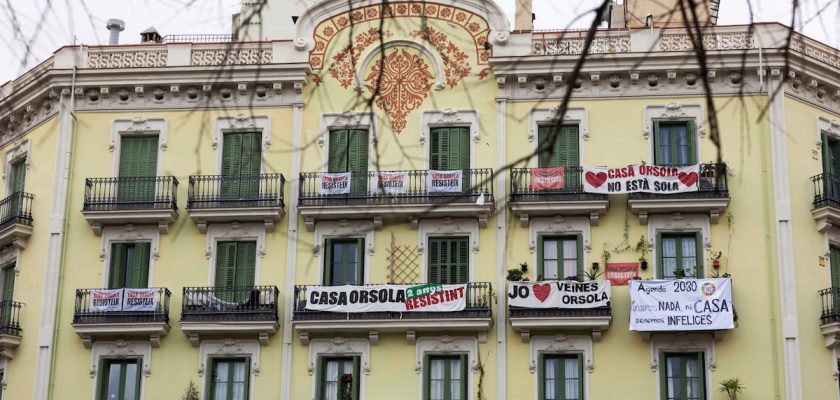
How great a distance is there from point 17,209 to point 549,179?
48.4 ft

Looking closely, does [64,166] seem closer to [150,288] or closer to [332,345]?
[150,288]

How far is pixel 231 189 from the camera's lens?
1458 inches

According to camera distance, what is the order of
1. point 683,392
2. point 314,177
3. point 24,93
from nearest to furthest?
point 683,392 < point 314,177 < point 24,93

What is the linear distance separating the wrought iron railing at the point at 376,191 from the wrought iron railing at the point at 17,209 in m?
7.86

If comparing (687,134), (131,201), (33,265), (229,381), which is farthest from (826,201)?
(33,265)

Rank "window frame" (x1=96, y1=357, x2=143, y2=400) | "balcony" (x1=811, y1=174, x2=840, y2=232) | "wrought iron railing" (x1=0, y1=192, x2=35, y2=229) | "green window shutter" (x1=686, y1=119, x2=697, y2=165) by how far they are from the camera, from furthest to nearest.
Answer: "wrought iron railing" (x1=0, y1=192, x2=35, y2=229)
"green window shutter" (x1=686, y1=119, x2=697, y2=165)
"window frame" (x1=96, y1=357, x2=143, y2=400)
"balcony" (x1=811, y1=174, x2=840, y2=232)

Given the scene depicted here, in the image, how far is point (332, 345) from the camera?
35.4 m

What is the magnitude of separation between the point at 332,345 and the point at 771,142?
12.7m

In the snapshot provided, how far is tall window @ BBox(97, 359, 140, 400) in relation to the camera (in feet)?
118

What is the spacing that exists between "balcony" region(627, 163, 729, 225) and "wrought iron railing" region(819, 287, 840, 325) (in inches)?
131

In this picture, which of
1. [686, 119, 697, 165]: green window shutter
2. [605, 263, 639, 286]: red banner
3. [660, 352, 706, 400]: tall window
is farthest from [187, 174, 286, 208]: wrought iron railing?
[660, 352, 706, 400]: tall window

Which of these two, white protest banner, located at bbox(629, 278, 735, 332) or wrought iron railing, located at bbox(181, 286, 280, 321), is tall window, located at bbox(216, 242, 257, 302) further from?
white protest banner, located at bbox(629, 278, 735, 332)

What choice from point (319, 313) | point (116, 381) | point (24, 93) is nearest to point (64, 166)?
point (24, 93)

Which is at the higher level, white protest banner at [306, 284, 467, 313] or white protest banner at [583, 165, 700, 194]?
white protest banner at [583, 165, 700, 194]
